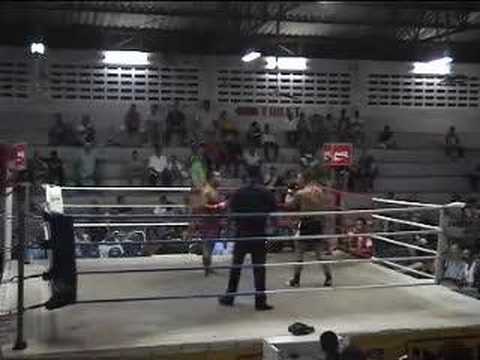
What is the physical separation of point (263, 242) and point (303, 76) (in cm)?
1519

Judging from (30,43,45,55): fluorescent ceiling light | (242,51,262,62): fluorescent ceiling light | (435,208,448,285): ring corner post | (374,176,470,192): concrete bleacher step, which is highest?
(242,51,262,62): fluorescent ceiling light

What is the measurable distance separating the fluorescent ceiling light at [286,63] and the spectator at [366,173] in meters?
3.51

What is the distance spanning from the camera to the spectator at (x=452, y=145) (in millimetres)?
21500

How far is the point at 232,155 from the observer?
18.5m

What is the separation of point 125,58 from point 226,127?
3402mm

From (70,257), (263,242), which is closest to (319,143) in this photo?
(263,242)

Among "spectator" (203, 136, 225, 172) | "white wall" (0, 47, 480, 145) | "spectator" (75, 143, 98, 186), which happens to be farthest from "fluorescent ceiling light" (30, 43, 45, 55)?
"spectator" (203, 136, 225, 172)

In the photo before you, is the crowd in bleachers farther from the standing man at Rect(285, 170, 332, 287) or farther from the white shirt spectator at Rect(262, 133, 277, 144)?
the standing man at Rect(285, 170, 332, 287)

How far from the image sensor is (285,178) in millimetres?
17203

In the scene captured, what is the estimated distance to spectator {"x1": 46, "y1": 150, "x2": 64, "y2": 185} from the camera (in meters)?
16.4

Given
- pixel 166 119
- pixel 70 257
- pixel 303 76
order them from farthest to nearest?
1. pixel 303 76
2. pixel 166 119
3. pixel 70 257

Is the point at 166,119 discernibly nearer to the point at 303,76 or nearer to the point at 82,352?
the point at 303,76

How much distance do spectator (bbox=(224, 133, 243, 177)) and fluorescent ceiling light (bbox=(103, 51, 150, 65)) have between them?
11.0ft

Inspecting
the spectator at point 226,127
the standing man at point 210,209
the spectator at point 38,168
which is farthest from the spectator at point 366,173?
the standing man at point 210,209
